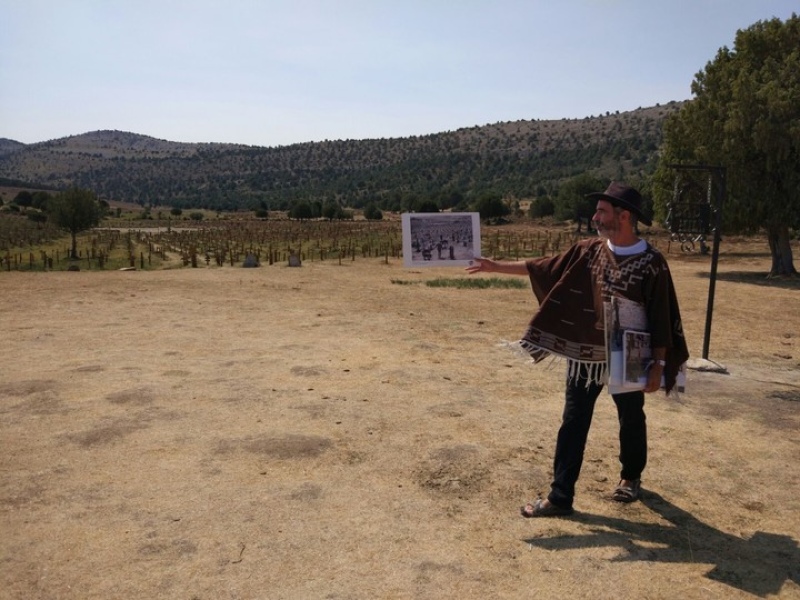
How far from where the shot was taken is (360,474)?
4.96 meters

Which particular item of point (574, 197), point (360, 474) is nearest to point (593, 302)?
point (360, 474)

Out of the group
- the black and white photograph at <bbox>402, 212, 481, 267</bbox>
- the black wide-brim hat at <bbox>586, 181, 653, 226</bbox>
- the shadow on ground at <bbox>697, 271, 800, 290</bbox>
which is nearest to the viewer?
the black wide-brim hat at <bbox>586, 181, 653, 226</bbox>

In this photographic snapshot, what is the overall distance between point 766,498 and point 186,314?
10.3 m

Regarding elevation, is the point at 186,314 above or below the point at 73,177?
below

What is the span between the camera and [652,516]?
4355 mm

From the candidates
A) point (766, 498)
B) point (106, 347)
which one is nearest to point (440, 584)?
point (766, 498)

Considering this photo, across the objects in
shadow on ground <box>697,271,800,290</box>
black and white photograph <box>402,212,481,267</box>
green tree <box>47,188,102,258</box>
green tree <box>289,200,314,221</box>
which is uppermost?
green tree <box>289,200,314,221</box>

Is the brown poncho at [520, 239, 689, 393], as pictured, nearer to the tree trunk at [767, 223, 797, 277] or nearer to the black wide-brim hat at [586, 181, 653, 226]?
the black wide-brim hat at [586, 181, 653, 226]

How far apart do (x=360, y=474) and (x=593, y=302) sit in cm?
218

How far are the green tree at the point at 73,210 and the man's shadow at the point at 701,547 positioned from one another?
3281cm

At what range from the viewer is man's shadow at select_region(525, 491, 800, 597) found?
3.63 metres

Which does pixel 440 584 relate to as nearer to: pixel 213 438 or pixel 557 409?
pixel 213 438

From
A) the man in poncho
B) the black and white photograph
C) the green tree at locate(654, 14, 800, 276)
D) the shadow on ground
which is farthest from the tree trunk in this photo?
the man in poncho

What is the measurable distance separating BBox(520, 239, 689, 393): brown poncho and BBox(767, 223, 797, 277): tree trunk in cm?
2016
